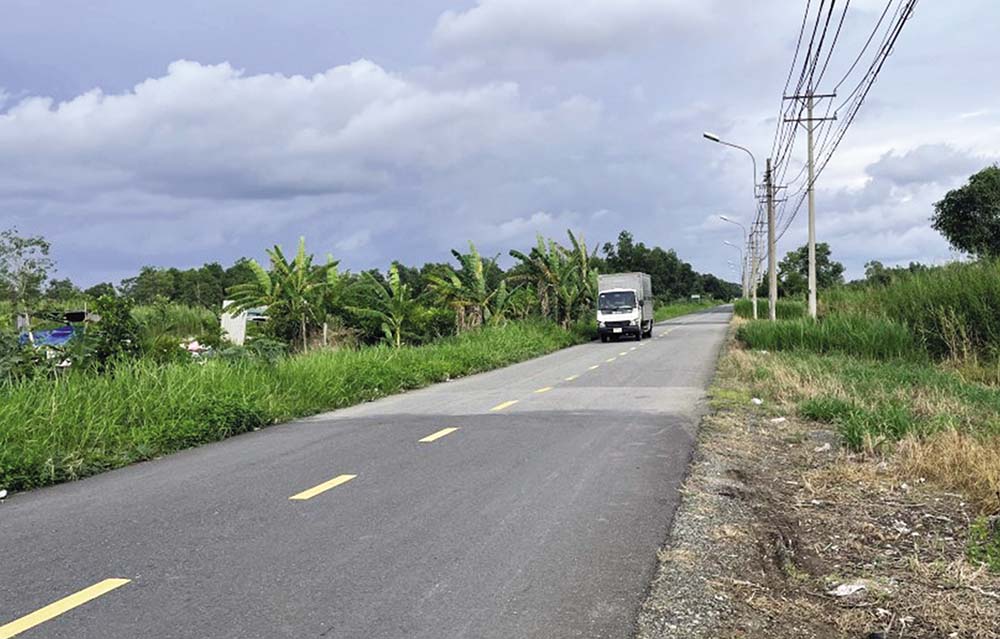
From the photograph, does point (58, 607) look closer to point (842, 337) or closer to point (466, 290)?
point (842, 337)

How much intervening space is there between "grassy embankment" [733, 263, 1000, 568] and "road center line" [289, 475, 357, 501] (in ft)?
16.5

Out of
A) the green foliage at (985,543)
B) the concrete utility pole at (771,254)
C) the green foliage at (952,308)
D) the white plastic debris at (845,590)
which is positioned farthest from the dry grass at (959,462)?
the concrete utility pole at (771,254)

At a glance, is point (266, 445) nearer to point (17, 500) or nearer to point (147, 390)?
point (147, 390)

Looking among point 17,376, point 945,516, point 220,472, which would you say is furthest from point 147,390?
point 945,516

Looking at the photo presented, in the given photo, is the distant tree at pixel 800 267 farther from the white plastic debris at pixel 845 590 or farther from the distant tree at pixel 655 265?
the white plastic debris at pixel 845 590

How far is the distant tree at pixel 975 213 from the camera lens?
169ft

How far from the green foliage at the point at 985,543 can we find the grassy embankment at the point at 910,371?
0.11 ft

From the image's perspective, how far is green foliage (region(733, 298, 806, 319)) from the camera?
40.9m

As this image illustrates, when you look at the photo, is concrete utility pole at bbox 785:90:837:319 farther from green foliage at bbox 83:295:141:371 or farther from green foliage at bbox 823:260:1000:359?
green foliage at bbox 83:295:141:371

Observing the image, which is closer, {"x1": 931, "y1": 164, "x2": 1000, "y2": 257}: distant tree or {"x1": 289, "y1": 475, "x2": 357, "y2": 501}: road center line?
{"x1": 289, "y1": 475, "x2": 357, "y2": 501}: road center line

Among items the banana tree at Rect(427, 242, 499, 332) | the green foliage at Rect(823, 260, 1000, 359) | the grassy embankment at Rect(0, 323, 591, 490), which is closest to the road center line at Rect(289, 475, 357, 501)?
the grassy embankment at Rect(0, 323, 591, 490)

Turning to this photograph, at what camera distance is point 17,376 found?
1027cm

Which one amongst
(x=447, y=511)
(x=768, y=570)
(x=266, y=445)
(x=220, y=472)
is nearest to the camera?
(x=768, y=570)

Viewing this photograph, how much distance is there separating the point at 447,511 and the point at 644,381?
1164 centimetres
